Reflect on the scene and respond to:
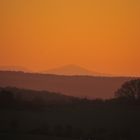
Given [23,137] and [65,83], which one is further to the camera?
[65,83]

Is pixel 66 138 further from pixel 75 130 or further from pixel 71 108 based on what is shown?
pixel 71 108

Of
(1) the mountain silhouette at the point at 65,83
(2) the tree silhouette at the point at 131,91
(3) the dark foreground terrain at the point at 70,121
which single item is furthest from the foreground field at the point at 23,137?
(1) the mountain silhouette at the point at 65,83

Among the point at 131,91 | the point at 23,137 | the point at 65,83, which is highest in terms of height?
the point at 65,83

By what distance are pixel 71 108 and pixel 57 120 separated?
988 centimetres

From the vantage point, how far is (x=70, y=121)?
4356cm

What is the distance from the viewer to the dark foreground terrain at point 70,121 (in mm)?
33972

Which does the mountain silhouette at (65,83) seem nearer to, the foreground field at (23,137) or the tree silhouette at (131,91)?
the tree silhouette at (131,91)

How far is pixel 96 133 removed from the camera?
34.8 meters

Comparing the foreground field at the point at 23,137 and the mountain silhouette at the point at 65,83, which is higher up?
the mountain silhouette at the point at 65,83

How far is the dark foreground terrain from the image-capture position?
111 ft

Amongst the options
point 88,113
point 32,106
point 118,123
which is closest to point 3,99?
point 32,106

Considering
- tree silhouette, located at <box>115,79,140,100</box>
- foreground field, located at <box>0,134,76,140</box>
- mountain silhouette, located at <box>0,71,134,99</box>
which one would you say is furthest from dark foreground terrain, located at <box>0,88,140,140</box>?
mountain silhouette, located at <box>0,71,134,99</box>

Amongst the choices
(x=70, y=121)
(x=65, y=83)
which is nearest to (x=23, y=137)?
(x=70, y=121)

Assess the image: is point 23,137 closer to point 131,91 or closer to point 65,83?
point 131,91
